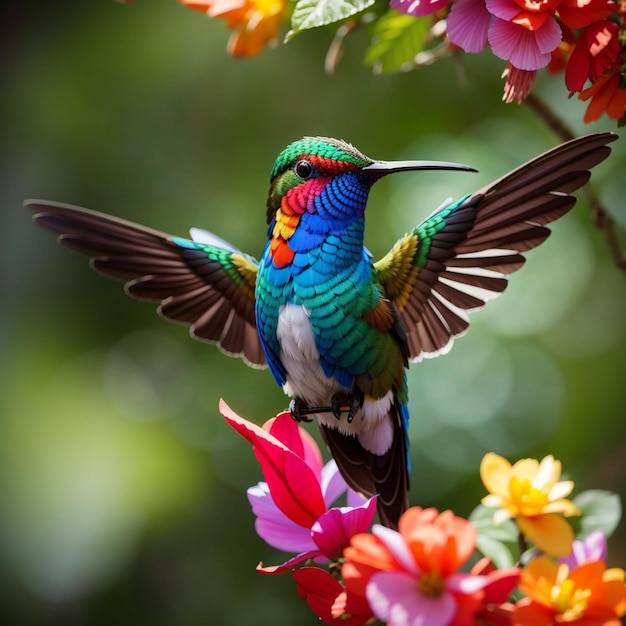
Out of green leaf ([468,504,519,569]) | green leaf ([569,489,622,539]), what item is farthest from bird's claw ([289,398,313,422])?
green leaf ([569,489,622,539])

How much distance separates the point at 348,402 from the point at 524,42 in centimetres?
42

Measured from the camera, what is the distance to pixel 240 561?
394cm

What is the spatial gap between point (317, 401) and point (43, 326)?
10.4 ft

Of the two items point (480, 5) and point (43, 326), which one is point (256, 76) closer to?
point (43, 326)

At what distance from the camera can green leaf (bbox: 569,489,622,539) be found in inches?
40.4

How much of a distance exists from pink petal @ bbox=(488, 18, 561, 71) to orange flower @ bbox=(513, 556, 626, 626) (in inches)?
16.9

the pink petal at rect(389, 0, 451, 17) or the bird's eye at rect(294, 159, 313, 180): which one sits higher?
the pink petal at rect(389, 0, 451, 17)

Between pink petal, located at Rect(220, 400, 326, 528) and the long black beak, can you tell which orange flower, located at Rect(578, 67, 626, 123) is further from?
pink petal, located at Rect(220, 400, 326, 528)

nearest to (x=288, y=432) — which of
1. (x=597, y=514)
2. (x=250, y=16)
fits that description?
(x=597, y=514)

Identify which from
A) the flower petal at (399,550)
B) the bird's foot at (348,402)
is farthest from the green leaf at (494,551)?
the flower petal at (399,550)

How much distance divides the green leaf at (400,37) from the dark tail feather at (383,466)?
407mm

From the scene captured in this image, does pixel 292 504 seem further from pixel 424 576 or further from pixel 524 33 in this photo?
pixel 524 33

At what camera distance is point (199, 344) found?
152 inches

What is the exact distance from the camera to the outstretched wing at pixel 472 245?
2.91 ft
